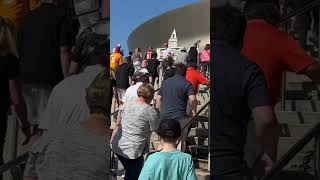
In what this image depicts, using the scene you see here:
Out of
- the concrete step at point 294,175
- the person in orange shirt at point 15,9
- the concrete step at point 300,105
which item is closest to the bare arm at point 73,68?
the person in orange shirt at point 15,9

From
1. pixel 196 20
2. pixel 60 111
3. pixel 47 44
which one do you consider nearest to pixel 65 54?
pixel 47 44

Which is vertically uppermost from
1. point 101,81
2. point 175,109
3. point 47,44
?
point 47,44

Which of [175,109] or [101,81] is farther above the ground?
[101,81]

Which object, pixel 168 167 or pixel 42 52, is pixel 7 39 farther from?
pixel 168 167

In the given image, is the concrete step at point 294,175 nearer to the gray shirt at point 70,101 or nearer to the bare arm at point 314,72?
the bare arm at point 314,72

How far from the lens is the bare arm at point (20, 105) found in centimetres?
388

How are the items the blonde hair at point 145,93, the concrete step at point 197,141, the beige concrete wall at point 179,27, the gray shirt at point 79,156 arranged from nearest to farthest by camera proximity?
1. the gray shirt at point 79,156
2. the blonde hair at point 145,93
3. the concrete step at point 197,141
4. the beige concrete wall at point 179,27

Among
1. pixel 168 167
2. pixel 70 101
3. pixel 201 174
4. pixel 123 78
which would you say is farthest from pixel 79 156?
pixel 123 78

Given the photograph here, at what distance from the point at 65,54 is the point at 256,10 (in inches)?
50.3

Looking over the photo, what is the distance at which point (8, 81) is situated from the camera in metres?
3.96

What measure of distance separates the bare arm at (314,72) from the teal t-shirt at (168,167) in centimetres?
141

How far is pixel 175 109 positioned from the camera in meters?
8.22

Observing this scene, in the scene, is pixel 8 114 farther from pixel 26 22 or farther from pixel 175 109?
pixel 175 109

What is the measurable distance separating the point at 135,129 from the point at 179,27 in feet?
108
